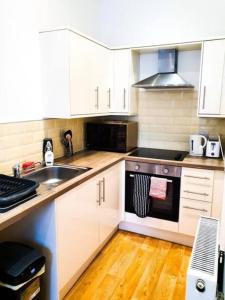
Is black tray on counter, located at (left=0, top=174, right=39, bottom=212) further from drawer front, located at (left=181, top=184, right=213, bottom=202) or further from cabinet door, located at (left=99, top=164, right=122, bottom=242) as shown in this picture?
drawer front, located at (left=181, top=184, right=213, bottom=202)

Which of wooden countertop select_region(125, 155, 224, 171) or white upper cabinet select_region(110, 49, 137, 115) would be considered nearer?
wooden countertop select_region(125, 155, 224, 171)

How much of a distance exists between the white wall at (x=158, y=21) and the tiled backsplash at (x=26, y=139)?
52.9 inches

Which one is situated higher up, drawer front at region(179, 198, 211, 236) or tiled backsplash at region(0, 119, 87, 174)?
tiled backsplash at region(0, 119, 87, 174)

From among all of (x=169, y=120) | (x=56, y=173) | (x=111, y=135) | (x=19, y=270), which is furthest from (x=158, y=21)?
(x=19, y=270)

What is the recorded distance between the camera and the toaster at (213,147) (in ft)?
8.28

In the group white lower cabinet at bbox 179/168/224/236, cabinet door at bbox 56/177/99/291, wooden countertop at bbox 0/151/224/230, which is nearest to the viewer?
wooden countertop at bbox 0/151/224/230

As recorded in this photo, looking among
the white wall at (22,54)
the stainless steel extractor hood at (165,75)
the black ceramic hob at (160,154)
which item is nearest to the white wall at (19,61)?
the white wall at (22,54)

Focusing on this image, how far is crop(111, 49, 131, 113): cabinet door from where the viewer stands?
275 centimetres

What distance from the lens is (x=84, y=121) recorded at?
9.71 ft

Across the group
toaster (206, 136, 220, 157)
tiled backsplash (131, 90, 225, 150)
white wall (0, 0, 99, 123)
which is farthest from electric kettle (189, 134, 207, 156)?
white wall (0, 0, 99, 123)

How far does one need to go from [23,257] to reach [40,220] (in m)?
0.25

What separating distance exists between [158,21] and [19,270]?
2817 millimetres

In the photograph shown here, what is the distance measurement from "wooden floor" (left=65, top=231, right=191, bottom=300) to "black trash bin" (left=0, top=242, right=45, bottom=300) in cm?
48

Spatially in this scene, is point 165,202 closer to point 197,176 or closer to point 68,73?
point 197,176
